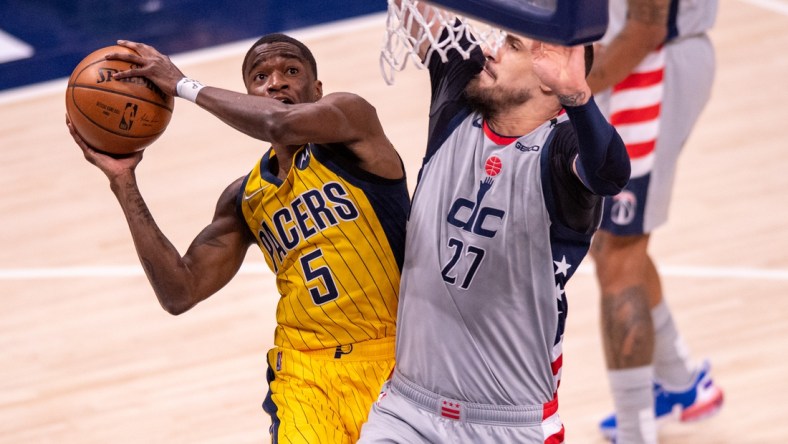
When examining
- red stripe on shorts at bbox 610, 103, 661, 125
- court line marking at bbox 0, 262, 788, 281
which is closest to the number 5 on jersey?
red stripe on shorts at bbox 610, 103, 661, 125

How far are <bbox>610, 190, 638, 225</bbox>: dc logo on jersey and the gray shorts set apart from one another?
162cm

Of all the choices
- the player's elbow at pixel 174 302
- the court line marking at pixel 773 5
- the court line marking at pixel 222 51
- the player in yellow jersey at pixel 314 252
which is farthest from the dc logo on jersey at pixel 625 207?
the court line marking at pixel 773 5

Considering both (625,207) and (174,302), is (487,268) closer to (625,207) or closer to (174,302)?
(174,302)

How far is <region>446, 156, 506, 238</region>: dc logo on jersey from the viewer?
4027 mm

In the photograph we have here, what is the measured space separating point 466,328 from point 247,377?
2.73 metres

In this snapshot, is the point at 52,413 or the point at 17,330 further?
the point at 17,330

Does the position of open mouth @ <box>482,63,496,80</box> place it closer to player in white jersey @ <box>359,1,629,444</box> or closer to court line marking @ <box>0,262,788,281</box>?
player in white jersey @ <box>359,1,629,444</box>

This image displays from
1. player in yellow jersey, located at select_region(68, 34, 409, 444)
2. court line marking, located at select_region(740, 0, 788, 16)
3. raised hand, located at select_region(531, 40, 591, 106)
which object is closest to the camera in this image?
raised hand, located at select_region(531, 40, 591, 106)

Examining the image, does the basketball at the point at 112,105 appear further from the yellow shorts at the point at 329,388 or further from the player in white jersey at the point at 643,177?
the player in white jersey at the point at 643,177

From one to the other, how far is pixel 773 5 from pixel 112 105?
8126mm

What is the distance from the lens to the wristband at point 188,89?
397 centimetres

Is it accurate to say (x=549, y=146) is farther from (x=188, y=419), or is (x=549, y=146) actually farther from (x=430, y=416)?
(x=188, y=419)

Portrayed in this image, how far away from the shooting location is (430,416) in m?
4.20

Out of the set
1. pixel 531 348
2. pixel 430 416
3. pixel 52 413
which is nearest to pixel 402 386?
pixel 430 416
